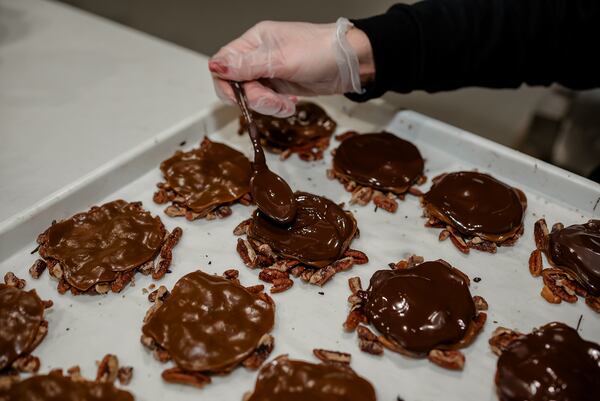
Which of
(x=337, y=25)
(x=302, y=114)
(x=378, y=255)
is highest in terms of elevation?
(x=337, y=25)

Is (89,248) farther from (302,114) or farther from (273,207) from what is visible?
(302,114)

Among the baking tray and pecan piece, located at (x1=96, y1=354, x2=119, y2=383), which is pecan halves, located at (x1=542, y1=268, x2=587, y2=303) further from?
pecan piece, located at (x1=96, y1=354, x2=119, y2=383)

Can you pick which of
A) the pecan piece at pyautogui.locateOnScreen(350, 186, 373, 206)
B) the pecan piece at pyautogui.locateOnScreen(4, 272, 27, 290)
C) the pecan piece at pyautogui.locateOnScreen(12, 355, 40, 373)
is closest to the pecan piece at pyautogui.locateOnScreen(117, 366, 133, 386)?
the pecan piece at pyautogui.locateOnScreen(12, 355, 40, 373)

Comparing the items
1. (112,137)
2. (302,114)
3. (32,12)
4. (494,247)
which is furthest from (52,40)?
(494,247)

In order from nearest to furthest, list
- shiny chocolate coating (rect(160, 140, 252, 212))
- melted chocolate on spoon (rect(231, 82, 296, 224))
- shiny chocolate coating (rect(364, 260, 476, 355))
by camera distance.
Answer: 1. shiny chocolate coating (rect(364, 260, 476, 355))
2. melted chocolate on spoon (rect(231, 82, 296, 224))
3. shiny chocolate coating (rect(160, 140, 252, 212))

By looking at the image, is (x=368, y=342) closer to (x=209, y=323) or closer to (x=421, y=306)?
(x=421, y=306)

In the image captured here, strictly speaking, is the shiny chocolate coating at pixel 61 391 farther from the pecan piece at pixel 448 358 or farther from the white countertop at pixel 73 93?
the pecan piece at pixel 448 358
